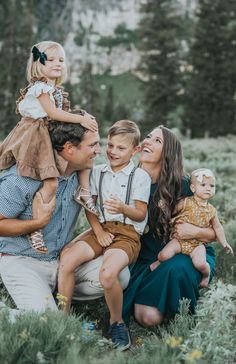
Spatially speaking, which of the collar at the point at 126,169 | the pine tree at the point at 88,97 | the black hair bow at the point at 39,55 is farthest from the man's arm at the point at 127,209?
the pine tree at the point at 88,97

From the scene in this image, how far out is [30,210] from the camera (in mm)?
4895

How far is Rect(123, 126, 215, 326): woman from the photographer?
5086 millimetres

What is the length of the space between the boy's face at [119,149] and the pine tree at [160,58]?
43.4m

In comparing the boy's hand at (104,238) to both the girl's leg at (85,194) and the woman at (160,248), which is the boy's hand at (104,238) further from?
the woman at (160,248)

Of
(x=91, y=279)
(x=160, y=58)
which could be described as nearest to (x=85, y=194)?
(x=91, y=279)

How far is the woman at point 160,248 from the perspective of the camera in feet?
16.7

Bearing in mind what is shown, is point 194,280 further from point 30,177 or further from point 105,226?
point 30,177

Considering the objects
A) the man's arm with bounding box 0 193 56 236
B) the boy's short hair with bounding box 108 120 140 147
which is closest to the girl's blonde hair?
the boy's short hair with bounding box 108 120 140 147

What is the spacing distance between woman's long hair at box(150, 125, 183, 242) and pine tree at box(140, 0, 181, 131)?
43.0 metres

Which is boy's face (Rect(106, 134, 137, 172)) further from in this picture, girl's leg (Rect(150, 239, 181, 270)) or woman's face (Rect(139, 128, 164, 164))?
girl's leg (Rect(150, 239, 181, 270))

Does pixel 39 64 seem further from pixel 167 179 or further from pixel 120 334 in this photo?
pixel 120 334

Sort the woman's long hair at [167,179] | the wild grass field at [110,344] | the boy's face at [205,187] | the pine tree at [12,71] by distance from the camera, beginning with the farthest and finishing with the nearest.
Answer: the pine tree at [12,71] → the woman's long hair at [167,179] → the boy's face at [205,187] → the wild grass field at [110,344]

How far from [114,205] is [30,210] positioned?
0.70 m

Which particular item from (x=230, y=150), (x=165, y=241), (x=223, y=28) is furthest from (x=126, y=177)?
(x=223, y=28)
